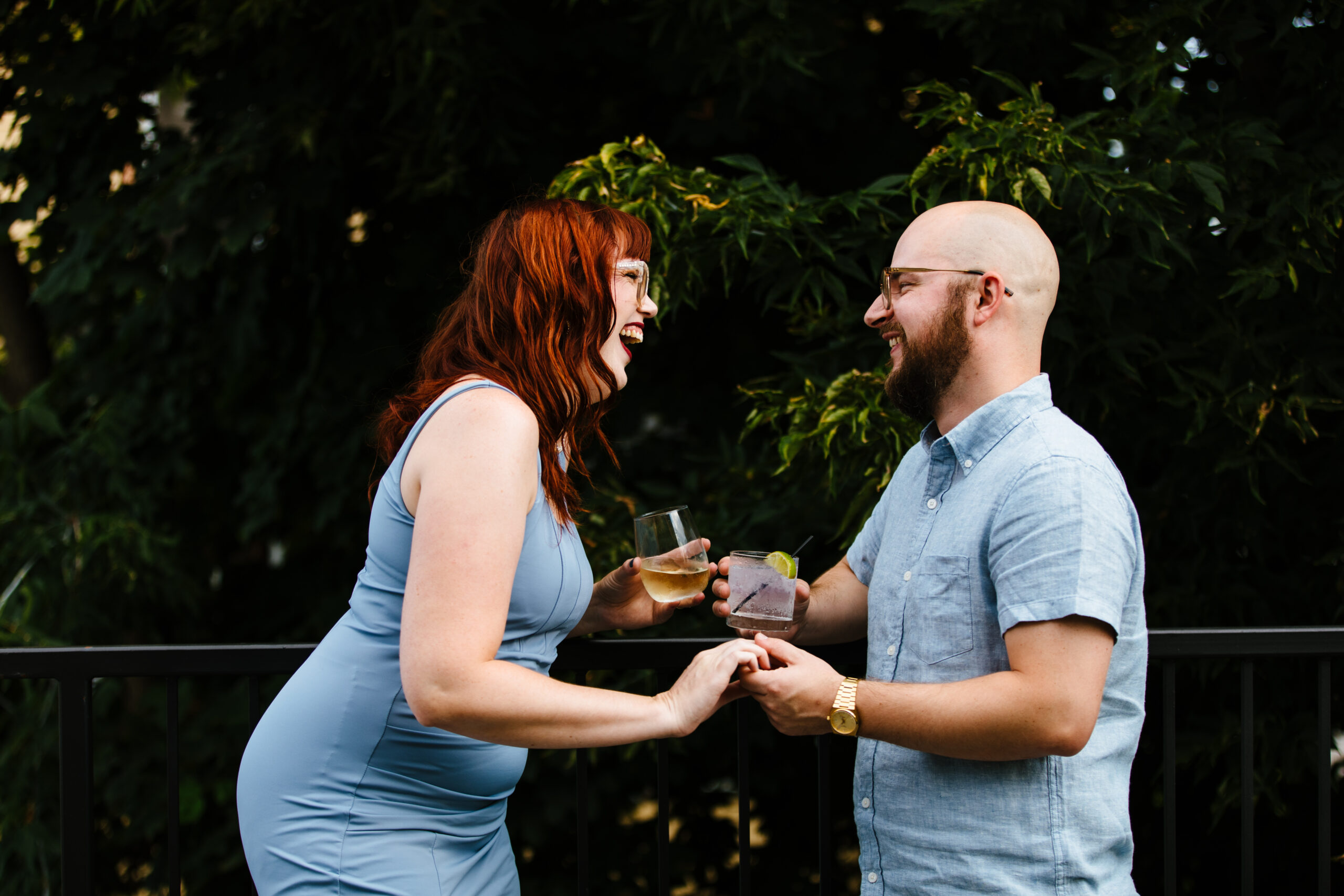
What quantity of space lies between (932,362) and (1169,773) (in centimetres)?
100

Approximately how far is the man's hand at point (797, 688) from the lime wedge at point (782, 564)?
16 cm

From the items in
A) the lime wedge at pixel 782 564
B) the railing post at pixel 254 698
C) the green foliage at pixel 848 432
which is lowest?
the railing post at pixel 254 698

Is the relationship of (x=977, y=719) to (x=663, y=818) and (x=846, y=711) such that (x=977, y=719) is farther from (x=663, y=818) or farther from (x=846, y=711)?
(x=663, y=818)

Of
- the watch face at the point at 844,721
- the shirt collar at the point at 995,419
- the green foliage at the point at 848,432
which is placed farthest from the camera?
the green foliage at the point at 848,432

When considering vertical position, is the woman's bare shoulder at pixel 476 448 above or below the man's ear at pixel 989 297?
below

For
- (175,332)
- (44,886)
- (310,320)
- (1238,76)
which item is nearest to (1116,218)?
(1238,76)

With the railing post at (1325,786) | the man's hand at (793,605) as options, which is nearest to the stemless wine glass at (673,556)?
the man's hand at (793,605)

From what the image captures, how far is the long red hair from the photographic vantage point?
4.66 ft

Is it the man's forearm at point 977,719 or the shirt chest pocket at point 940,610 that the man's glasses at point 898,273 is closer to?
the shirt chest pocket at point 940,610

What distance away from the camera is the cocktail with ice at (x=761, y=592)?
162cm

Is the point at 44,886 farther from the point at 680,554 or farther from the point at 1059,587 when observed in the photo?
the point at 1059,587

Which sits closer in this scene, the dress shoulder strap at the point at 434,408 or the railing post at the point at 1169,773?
the dress shoulder strap at the point at 434,408

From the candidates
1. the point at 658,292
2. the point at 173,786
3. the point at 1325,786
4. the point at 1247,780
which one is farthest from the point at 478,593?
the point at 1325,786

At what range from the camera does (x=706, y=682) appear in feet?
4.53
